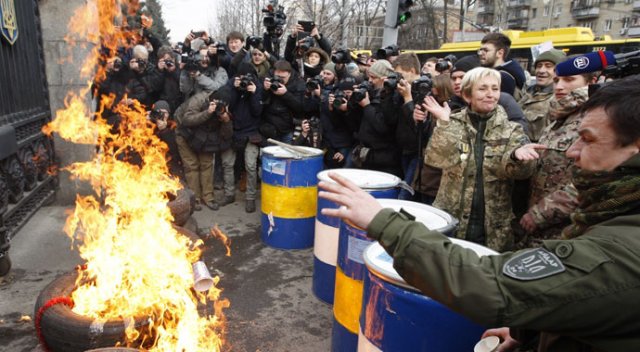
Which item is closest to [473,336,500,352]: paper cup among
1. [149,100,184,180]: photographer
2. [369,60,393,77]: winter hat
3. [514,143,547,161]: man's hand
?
[514,143,547,161]: man's hand

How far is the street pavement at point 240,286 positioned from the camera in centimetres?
371

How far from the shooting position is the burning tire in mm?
2738

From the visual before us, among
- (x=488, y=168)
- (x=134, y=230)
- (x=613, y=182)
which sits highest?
(x=613, y=182)

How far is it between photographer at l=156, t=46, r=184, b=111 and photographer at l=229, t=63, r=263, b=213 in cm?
144

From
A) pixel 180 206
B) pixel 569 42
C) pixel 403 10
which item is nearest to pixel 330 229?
pixel 180 206

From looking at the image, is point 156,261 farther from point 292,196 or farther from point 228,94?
point 228,94

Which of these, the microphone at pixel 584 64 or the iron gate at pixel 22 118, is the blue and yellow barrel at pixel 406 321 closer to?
the microphone at pixel 584 64

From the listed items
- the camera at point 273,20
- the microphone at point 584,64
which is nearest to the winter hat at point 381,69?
the microphone at point 584,64

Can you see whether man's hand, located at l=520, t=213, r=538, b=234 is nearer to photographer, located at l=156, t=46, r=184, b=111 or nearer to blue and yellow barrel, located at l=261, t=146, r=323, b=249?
blue and yellow barrel, located at l=261, t=146, r=323, b=249

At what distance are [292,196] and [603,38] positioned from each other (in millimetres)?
13869

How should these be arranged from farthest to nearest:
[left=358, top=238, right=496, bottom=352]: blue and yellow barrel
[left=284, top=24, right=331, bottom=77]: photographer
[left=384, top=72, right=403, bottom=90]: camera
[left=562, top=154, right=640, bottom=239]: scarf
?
1. [left=284, top=24, right=331, bottom=77]: photographer
2. [left=384, top=72, right=403, bottom=90]: camera
3. [left=358, top=238, right=496, bottom=352]: blue and yellow barrel
4. [left=562, top=154, right=640, bottom=239]: scarf

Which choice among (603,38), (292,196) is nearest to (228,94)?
(292,196)

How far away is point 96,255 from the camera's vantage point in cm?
344

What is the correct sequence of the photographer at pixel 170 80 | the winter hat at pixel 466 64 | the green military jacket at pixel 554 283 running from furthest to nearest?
the photographer at pixel 170 80, the winter hat at pixel 466 64, the green military jacket at pixel 554 283
